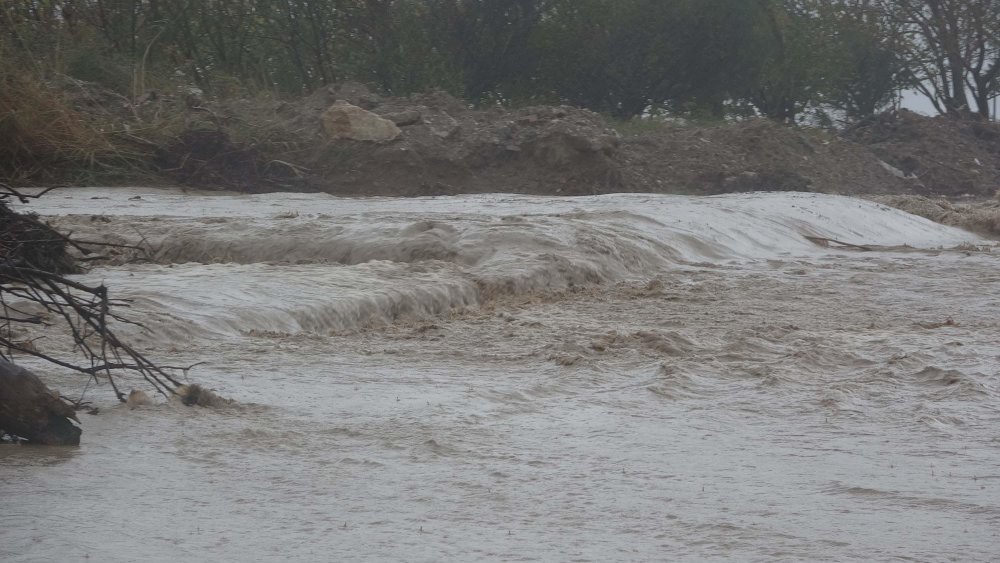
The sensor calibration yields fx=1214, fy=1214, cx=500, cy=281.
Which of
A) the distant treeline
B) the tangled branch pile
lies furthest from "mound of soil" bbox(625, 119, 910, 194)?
the tangled branch pile

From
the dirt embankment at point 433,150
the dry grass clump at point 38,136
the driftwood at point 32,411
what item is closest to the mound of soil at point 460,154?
the dirt embankment at point 433,150

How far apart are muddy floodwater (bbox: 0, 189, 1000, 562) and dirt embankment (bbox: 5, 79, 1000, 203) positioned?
4.54 m

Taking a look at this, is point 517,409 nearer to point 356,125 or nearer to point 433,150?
point 433,150

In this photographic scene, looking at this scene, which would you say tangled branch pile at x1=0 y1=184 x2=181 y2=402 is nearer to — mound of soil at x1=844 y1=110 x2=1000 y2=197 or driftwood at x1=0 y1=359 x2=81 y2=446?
driftwood at x1=0 y1=359 x2=81 y2=446

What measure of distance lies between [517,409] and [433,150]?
9.41 meters

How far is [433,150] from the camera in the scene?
13.3 meters

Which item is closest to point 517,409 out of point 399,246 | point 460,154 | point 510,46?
point 399,246

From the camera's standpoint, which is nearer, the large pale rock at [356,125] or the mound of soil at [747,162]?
the large pale rock at [356,125]

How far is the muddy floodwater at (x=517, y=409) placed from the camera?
2807mm

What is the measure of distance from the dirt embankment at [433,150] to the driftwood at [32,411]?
29.7 feet

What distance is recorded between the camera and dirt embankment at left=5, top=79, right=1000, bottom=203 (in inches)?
498

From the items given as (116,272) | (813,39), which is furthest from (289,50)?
(116,272)

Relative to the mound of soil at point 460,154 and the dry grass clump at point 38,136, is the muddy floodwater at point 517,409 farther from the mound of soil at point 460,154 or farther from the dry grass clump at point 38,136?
the mound of soil at point 460,154

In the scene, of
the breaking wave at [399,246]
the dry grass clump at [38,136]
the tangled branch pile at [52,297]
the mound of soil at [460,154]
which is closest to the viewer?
the tangled branch pile at [52,297]
